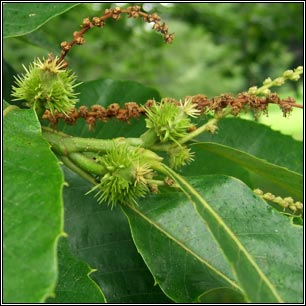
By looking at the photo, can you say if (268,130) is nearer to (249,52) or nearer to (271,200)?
(271,200)

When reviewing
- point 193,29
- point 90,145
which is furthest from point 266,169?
point 193,29

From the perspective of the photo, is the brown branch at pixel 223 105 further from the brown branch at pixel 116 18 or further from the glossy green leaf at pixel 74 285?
the glossy green leaf at pixel 74 285

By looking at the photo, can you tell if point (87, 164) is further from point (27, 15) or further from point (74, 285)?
point (27, 15)

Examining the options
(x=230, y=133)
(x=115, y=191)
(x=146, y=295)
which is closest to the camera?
(x=115, y=191)

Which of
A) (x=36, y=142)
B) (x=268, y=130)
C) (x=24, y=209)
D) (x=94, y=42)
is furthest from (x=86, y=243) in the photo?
(x=94, y=42)

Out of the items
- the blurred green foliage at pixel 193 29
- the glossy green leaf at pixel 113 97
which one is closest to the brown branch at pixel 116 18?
the glossy green leaf at pixel 113 97

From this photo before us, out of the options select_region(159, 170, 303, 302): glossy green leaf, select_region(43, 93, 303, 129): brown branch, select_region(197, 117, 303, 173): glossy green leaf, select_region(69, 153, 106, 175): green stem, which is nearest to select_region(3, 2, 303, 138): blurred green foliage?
select_region(197, 117, 303, 173): glossy green leaf
